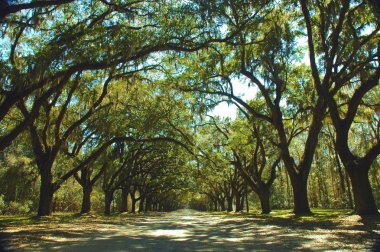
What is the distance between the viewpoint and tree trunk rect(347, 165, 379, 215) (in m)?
12.8

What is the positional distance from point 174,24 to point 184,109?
1171 centimetres

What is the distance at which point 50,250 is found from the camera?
6480 millimetres

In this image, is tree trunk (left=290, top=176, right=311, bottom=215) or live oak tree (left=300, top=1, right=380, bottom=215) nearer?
live oak tree (left=300, top=1, right=380, bottom=215)

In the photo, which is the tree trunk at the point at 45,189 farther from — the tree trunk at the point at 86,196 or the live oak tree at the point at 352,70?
the live oak tree at the point at 352,70

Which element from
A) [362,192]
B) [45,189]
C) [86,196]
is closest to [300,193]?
[362,192]

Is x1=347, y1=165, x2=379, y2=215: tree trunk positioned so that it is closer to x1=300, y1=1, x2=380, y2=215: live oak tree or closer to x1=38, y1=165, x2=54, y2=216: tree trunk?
x1=300, y1=1, x2=380, y2=215: live oak tree

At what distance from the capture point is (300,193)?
17484 millimetres

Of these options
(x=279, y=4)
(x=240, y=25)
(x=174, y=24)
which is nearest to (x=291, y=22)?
(x=279, y=4)

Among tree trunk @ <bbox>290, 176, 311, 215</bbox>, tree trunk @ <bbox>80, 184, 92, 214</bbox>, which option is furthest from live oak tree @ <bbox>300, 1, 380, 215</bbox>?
tree trunk @ <bbox>80, 184, 92, 214</bbox>

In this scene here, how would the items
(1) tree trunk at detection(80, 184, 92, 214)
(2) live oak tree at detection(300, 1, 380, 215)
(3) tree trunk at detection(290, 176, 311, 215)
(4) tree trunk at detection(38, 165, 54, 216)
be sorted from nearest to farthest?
(2) live oak tree at detection(300, 1, 380, 215), (3) tree trunk at detection(290, 176, 311, 215), (4) tree trunk at detection(38, 165, 54, 216), (1) tree trunk at detection(80, 184, 92, 214)

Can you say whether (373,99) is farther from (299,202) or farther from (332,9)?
(332,9)

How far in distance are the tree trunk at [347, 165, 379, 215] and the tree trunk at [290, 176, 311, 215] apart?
427 centimetres

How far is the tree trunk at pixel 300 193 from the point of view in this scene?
17328 millimetres

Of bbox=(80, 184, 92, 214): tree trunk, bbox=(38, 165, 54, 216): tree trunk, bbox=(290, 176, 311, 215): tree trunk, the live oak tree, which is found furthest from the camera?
bbox=(80, 184, 92, 214): tree trunk
